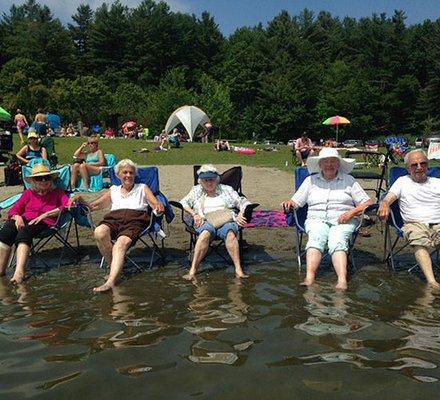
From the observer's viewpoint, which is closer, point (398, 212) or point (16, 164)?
point (398, 212)

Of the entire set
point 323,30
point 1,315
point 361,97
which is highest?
point 323,30

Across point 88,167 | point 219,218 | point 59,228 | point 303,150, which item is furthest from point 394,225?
point 303,150

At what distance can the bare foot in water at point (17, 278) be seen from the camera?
4480mm

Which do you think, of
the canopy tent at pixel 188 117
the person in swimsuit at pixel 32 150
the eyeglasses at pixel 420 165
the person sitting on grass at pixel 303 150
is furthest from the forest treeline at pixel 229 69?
the eyeglasses at pixel 420 165

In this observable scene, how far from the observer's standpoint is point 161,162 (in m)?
17.4

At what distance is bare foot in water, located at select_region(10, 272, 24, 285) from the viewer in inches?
176

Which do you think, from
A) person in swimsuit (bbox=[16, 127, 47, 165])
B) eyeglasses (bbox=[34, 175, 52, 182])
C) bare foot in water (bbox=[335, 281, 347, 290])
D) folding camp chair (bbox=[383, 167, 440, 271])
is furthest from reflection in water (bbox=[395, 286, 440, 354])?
person in swimsuit (bbox=[16, 127, 47, 165])

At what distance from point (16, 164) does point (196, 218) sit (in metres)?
6.61

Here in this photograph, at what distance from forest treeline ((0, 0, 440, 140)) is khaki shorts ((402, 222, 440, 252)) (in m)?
34.9

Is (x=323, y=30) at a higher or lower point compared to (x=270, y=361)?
higher

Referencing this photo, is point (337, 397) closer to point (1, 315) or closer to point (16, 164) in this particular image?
point (1, 315)

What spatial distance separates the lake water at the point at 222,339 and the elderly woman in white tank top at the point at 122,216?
13.4 inches

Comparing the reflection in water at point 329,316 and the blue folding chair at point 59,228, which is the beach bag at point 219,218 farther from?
the blue folding chair at point 59,228

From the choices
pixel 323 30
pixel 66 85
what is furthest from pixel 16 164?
pixel 323 30
